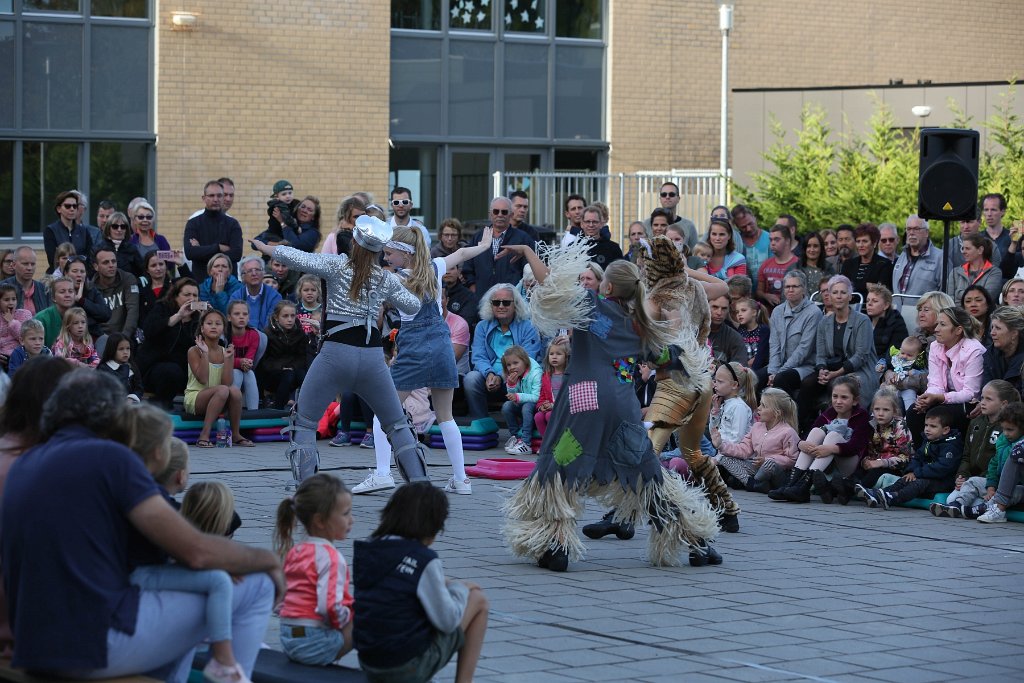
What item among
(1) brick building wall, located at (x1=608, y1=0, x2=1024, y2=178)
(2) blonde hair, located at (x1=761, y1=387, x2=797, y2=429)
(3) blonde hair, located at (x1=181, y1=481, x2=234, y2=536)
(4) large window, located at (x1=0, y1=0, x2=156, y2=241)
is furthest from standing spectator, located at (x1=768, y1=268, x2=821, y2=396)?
(1) brick building wall, located at (x1=608, y1=0, x2=1024, y2=178)

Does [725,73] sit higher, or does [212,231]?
[725,73]

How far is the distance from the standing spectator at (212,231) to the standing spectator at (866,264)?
6.46 meters

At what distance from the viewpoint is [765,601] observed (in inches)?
315

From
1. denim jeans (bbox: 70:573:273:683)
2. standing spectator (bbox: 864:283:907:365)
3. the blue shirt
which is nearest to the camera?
the blue shirt

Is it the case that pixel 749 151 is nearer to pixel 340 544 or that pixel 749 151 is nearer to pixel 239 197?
pixel 239 197

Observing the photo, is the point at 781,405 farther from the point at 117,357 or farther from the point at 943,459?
the point at 117,357

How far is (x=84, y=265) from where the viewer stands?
15055 millimetres

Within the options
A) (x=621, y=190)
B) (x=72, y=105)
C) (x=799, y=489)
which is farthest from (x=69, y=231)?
(x=621, y=190)

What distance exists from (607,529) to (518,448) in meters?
4.51

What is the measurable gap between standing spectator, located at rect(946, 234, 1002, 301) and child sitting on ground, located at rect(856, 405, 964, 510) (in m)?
2.93

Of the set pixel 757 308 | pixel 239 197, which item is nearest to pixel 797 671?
pixel 757 308

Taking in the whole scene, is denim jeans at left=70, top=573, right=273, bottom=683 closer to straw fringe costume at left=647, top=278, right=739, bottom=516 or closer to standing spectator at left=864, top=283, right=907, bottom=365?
straw fringe costume at left=647, top=278, right=739, bottom=516

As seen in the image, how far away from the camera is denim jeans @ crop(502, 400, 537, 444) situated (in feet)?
46.6

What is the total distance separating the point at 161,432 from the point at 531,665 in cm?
201
